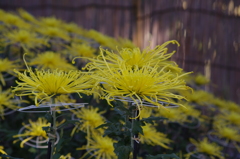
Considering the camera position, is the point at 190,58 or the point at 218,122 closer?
the point at 218,122

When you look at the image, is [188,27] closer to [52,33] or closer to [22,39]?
[52,33]

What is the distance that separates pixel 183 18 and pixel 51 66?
6.33 feet

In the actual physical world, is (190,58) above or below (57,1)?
below

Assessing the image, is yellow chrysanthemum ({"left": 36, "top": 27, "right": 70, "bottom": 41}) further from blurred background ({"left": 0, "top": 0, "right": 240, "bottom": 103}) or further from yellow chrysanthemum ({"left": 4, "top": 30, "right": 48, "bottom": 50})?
blurred background ({"left": 0, "top": 0, "right": 240, "bottom": 103})

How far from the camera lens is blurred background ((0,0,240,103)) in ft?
9.90

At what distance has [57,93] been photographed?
2.78 ft

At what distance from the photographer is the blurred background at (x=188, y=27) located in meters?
3.02

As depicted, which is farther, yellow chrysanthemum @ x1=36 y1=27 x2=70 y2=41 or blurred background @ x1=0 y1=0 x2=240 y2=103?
blurred background @ x1=0 y1=0 x2=240 y2=103

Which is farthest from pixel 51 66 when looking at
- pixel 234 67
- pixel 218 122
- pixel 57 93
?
pixel 234 67

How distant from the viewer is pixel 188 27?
119 inches

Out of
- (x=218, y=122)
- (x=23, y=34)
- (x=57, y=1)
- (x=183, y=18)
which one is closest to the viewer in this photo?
(x=23, y=34)

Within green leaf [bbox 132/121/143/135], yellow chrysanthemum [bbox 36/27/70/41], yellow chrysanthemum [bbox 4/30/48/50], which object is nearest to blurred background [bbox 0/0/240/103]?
yellow chrysanthemum [bbox 36/27/70/41]

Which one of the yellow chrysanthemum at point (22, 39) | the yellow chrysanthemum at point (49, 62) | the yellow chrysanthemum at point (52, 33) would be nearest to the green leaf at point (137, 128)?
the yellow chrysanthemum at point (49, 62)

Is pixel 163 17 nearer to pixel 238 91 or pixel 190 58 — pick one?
pixel 190 58
